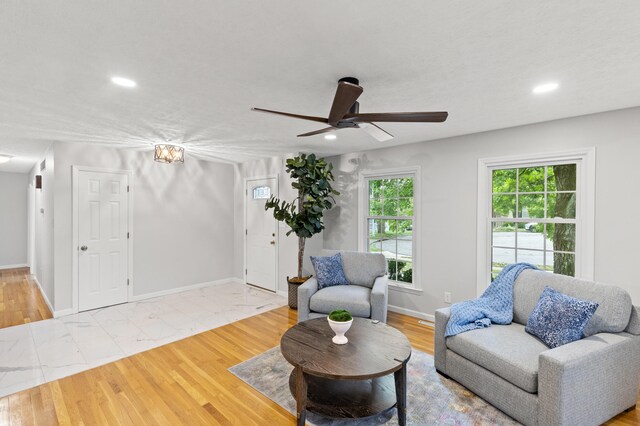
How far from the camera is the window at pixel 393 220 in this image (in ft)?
14.1

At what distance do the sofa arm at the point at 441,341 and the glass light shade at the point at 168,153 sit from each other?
380cm

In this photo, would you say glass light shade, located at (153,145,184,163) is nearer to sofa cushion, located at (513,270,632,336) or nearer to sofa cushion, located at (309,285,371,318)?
sofa cushion, located at (309,285,371,318)

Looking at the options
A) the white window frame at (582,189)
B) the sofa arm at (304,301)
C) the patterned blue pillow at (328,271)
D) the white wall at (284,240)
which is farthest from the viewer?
the white wall at (284,240)

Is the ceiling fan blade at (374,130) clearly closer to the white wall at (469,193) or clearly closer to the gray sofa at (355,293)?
the white wall at (469,193)

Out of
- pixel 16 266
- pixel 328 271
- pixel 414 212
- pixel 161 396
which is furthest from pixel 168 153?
pixel 16 266

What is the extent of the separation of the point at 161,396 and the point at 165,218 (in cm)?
338

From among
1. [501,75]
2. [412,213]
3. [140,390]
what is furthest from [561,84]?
[140,390]

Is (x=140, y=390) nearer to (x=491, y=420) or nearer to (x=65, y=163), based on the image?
(x=491, y=420)

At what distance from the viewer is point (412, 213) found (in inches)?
169

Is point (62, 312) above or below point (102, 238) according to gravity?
below

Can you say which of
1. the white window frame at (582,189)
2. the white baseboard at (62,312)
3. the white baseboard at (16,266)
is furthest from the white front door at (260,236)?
the white baseboard at (16,266)

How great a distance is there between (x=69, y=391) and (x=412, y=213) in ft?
13.4

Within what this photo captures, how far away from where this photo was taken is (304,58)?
6.12 feet

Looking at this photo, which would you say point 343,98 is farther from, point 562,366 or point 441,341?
point 441,341
